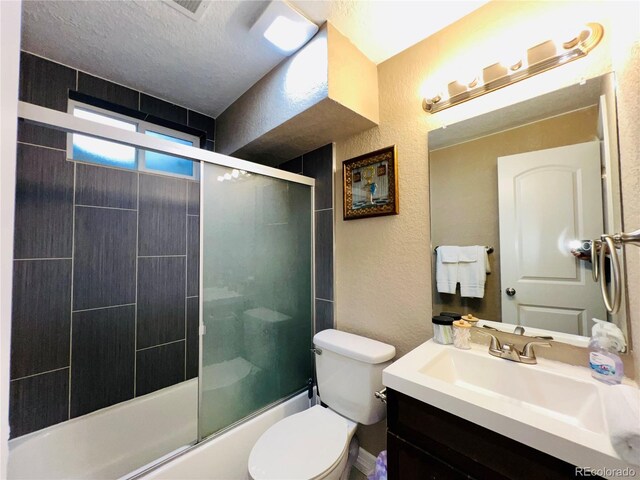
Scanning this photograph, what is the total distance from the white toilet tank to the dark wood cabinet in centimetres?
33

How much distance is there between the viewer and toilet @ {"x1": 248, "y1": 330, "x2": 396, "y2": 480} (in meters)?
1.05

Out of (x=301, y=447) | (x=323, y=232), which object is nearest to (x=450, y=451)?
(x=301, y=447)

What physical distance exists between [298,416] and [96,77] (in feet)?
7.73

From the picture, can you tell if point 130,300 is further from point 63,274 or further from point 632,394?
point 632,394

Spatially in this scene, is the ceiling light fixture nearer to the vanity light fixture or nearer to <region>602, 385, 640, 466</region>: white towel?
the vanity light fixture

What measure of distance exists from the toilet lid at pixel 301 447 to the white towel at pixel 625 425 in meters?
0.92

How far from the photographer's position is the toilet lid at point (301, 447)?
1019mm

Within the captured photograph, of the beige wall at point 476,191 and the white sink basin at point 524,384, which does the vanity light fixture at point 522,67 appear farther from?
the white sink basin at point 524,384

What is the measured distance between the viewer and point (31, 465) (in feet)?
4.36

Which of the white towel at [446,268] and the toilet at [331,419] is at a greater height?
the white towel at [446,268]

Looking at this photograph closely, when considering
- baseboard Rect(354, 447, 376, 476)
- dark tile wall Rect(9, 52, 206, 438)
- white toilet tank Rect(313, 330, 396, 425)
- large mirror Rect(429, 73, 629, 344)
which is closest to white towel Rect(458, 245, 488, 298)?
large mirror Rect(429, 73, 629, 344)

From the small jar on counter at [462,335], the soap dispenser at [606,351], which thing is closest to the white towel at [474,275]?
the small jar on counter at [462,335]

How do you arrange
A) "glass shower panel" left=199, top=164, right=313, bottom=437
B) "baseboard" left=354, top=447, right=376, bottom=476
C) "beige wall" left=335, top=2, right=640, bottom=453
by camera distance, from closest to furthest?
"beige wall" left=335, top=2, right=640, bottom=453 → "glass shower panel" left=199, top=164, right=313, bottom=437 → "baseboard" left=354, top=447, right=376, bottom=476

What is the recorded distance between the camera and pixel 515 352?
39.2 inches
